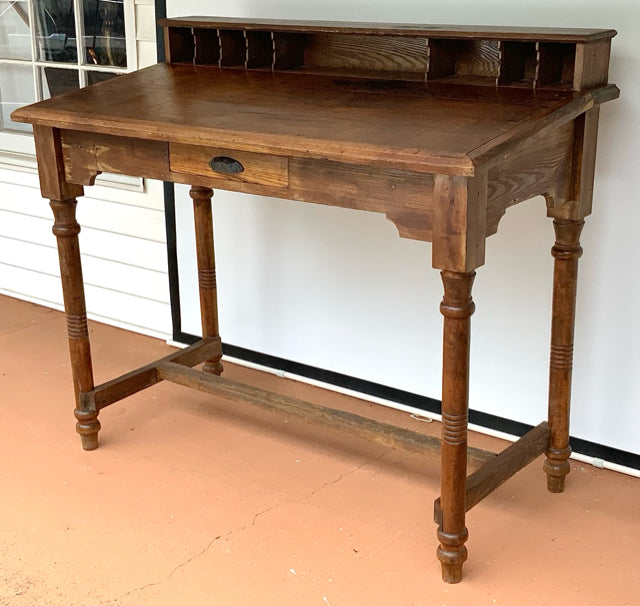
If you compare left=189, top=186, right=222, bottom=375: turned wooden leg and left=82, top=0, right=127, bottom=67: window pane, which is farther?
left=82, top=0, right=127, bottom=67: window pane

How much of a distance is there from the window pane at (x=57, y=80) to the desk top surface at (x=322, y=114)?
1.31 metres

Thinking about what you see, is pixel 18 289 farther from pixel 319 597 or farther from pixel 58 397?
pixel 319 597

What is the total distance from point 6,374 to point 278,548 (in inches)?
71.4

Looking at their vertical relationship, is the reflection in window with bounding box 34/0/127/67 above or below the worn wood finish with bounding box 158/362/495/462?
above

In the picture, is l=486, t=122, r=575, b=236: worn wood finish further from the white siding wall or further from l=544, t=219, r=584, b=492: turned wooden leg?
the white siding wall

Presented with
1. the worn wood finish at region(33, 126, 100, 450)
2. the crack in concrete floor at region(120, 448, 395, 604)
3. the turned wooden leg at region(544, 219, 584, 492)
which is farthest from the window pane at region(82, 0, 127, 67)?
the turned wooden leg at region(544, 219, 584, 492)

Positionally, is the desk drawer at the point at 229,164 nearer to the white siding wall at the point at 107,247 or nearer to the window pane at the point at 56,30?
the white siding wall at the point at 107,247

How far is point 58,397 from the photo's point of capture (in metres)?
3.90

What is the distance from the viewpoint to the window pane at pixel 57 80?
4.53 metres

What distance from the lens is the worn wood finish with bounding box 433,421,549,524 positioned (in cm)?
274

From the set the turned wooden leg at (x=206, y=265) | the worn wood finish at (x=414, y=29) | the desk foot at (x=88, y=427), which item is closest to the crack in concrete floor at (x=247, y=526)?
the desk foot at (x=88, y=427)

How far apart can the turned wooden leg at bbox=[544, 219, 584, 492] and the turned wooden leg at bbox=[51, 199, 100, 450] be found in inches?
60.8

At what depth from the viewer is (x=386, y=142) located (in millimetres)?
2369

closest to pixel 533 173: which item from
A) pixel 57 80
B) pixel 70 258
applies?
pixel 70 258
